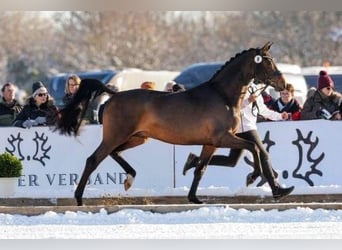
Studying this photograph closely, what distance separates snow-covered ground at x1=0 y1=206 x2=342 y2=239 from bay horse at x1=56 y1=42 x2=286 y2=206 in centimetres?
115

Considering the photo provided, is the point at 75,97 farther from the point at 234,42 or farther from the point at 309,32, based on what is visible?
the point at 234,42

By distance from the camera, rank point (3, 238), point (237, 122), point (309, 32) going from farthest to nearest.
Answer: point (309, 32) < point (237, 122) < point (3, 238)

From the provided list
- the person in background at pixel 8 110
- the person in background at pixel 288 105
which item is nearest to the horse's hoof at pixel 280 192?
the person in background at pixel 288 105

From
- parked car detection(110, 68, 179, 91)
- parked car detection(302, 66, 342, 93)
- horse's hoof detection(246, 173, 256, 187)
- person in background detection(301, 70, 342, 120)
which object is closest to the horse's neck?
horse's hoof detection(246, 173, 256, 187)

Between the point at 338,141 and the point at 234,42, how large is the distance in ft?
144

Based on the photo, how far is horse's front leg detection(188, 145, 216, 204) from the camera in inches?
535

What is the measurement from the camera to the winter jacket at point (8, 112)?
16.4 meters

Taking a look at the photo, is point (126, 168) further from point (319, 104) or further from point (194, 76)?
point (194, 76)

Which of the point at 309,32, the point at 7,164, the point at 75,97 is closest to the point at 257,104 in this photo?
the point at 75,97

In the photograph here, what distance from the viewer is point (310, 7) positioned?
15391mm

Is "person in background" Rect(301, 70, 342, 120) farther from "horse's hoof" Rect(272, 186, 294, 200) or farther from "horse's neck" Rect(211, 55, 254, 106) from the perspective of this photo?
"horse's hoof" Rect(272, 186, 294, 200)

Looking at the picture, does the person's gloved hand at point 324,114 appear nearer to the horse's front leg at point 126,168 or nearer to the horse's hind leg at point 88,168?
the horse's front leg at point 126,168

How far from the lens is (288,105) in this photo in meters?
16.3

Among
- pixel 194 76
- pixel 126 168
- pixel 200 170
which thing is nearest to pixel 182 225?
pixel 200 170
